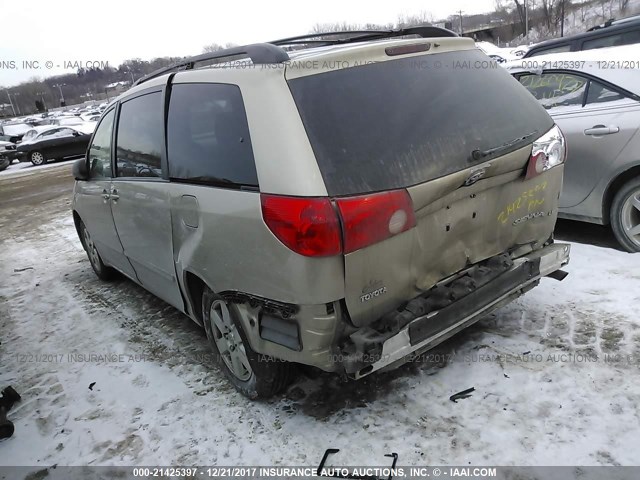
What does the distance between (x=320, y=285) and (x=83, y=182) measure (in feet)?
11.5

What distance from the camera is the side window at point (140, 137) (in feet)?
10.7

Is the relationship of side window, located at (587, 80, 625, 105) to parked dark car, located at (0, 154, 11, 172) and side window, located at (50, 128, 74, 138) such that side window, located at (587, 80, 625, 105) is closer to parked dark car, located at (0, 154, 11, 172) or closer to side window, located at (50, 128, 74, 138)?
side window, located at (50, 128, 74, 138)

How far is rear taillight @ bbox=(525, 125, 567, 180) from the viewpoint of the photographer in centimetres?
282

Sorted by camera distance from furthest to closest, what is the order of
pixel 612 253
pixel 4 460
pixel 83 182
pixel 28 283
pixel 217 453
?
pixel 28 283 → pixel 83 182 → pixel 612 253 → pixel 4 460 → pixel 217 453

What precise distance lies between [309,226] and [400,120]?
0.73m

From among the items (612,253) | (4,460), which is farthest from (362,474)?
(612,253)

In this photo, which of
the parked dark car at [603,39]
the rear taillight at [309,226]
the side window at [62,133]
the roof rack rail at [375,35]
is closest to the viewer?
the rear taillight at [309,226]

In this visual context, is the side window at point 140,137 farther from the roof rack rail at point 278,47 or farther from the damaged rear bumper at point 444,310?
the damaged rear bumper at point 444,310

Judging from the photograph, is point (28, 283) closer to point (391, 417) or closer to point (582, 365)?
point (391, 417)

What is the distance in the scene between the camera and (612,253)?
413 centimetres

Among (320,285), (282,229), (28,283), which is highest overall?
(282,229)

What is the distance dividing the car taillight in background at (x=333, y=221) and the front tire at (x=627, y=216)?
106 inches

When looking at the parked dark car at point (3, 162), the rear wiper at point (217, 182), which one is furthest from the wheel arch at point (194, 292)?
the parked dark car at point (3, 162)

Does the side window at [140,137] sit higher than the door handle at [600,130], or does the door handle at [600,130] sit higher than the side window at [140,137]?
the side window at [140,137]
